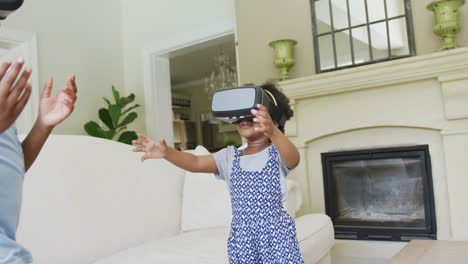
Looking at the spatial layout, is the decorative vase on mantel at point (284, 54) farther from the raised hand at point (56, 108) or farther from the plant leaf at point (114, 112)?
the raised hand at point (56, 108)

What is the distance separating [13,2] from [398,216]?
8.09 feet

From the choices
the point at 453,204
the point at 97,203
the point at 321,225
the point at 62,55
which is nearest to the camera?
the point at 97,203

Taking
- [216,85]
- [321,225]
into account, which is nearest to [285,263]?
[321,225]

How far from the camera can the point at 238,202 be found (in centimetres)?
118

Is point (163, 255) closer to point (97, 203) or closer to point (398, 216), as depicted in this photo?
point (97, 203)

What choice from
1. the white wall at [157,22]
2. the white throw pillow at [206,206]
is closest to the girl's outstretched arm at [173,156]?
the white throw pillow at [206,206]

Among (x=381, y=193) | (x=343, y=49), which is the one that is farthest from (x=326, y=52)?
(x=381, y=193)

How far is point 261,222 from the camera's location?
113 cm

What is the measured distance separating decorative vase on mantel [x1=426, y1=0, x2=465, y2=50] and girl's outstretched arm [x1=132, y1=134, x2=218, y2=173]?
1642 mm

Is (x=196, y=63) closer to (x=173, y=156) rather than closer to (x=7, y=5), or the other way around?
(x=173, y=156)

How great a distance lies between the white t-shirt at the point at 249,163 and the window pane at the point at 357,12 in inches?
68.8

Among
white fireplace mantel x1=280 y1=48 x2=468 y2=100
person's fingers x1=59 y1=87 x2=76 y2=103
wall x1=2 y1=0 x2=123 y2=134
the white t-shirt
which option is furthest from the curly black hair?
wall x1=2 y1=0 x2=123 y2=134

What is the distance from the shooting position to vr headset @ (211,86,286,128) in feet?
3.27

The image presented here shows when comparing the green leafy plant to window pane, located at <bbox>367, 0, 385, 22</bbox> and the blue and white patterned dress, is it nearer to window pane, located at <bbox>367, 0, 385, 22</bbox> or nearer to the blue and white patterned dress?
window pane, located at <bbox>367, 0, 385, 22</bbox>
